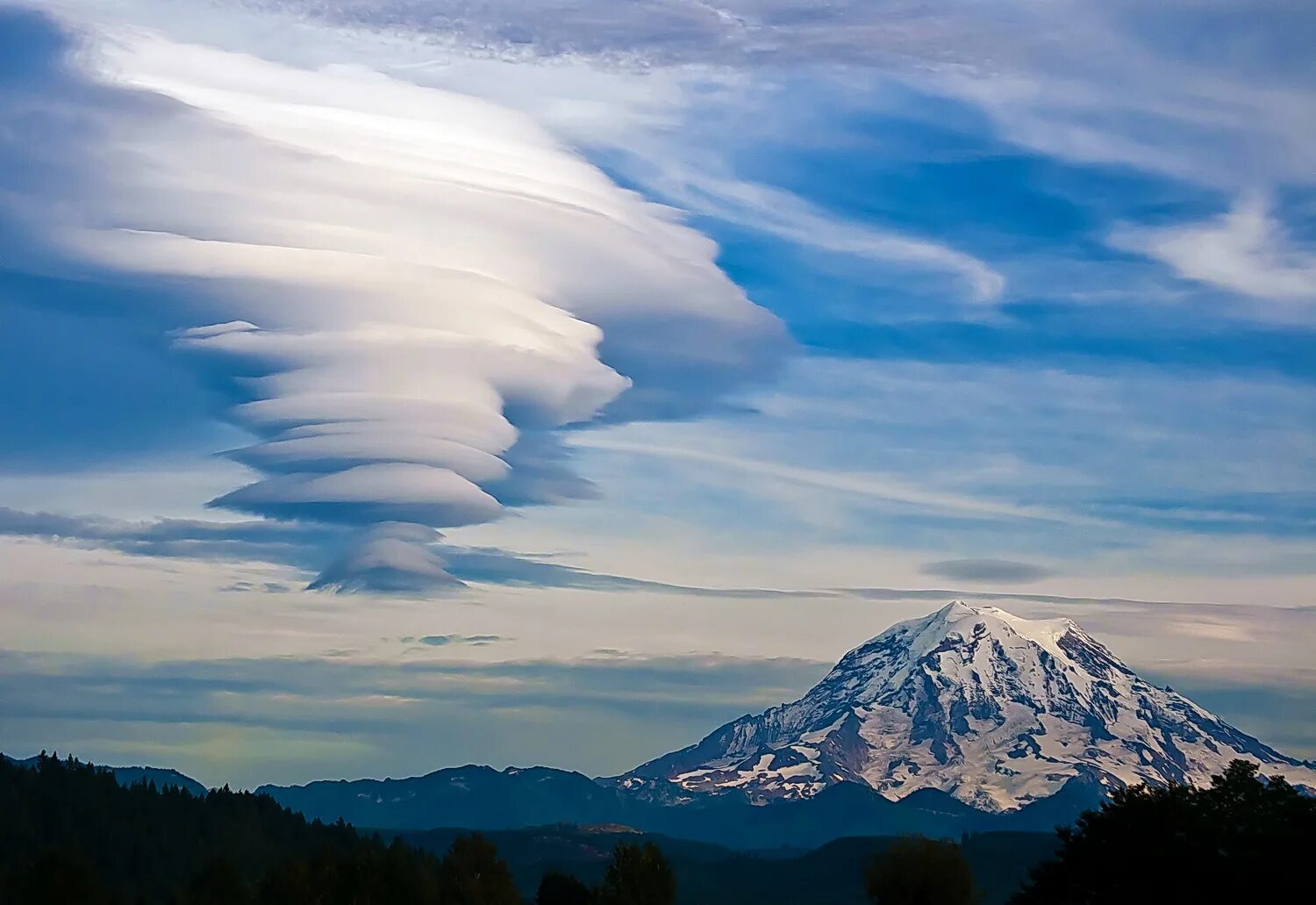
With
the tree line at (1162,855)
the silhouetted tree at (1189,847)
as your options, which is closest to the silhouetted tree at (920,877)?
the tree line at (1162,855)

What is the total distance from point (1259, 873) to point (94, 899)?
5459 inches

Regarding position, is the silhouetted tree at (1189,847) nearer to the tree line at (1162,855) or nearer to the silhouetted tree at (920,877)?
the tree line at (1162,855)

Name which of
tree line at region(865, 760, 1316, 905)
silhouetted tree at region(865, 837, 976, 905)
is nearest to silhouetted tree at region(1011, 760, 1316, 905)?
tree line at region(865, 760, 1316, 905)

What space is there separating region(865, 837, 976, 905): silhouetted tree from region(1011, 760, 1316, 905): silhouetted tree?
630cm

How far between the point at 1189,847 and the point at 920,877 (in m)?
31.7

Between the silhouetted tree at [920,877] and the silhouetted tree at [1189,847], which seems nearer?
the silhouetted tree at [1189,847]

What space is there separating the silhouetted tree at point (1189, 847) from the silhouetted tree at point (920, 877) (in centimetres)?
630

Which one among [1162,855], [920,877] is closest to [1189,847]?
[1162,855]

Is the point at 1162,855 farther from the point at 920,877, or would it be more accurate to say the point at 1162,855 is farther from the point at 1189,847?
the point at 920,877

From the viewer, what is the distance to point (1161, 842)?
15350 centimetres

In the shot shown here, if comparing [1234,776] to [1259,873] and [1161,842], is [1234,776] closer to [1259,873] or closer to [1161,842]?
[1161,842]

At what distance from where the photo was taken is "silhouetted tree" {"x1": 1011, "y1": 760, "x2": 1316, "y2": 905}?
458 feet

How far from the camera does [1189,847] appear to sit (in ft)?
497

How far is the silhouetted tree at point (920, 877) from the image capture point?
565ft
